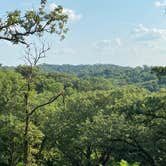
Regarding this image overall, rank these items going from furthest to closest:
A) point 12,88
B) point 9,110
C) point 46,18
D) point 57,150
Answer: point 12,88
point 9,110
point 57,150
point 46,18

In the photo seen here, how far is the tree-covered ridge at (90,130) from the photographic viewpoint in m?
40.3

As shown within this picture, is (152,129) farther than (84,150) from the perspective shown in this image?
No

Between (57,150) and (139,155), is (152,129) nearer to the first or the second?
(139,155)

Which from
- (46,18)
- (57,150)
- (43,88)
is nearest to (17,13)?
(46,18)

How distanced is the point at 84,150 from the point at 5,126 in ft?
36.0

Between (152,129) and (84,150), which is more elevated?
(152,129)

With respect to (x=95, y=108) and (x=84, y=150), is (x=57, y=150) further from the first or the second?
(x=95, y=108)

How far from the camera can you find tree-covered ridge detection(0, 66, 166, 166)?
40.3 meters

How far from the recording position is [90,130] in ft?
156

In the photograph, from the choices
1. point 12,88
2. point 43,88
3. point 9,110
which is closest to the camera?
point 9,110

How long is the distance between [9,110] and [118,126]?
22.3 m

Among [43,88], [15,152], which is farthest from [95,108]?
[43,88]

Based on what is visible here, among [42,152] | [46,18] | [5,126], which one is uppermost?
[46,18]

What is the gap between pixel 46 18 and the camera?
18156mm
